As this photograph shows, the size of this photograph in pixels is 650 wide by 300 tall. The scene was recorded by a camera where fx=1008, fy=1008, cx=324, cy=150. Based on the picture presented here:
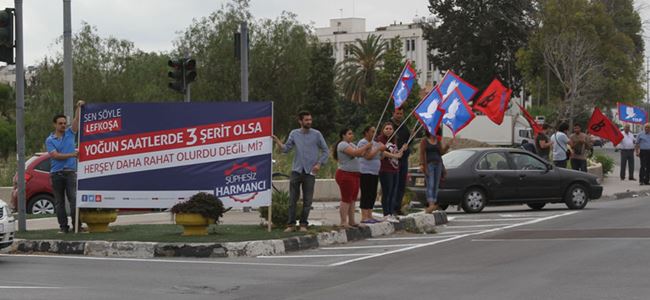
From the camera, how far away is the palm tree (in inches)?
3708

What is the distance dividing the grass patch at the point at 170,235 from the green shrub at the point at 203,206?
0.34 m

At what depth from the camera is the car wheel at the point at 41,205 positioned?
2091 cm

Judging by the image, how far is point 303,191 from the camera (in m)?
14.9

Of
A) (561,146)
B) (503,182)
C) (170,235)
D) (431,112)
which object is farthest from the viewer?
(561,146)

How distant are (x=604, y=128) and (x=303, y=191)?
→ 1648 centimetres

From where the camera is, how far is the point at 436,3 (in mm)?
81438

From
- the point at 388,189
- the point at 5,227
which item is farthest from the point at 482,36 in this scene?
the point at 5,227

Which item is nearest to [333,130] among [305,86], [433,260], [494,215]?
[305,86]

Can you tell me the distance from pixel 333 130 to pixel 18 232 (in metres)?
72.2

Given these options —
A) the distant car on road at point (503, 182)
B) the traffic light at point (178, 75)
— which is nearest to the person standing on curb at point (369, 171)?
the distant car on road at point (503, 182)

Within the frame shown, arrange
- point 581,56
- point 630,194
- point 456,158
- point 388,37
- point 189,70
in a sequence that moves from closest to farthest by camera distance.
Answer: point 456,158
point 189,70
point 630,194
point 581,56
point 388,37

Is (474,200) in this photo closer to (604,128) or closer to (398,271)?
(398,271)

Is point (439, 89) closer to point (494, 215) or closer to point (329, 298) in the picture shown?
point (494, 215)

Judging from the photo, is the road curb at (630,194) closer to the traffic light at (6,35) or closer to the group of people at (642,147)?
the group of people at (642,147)
